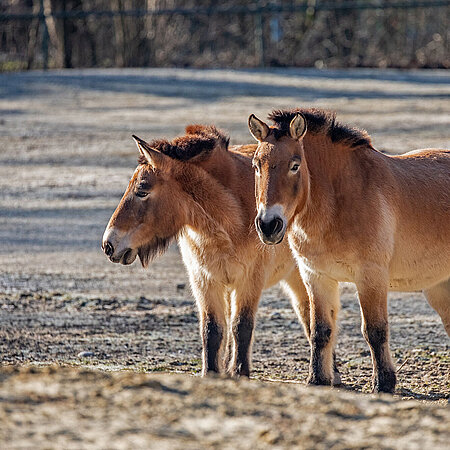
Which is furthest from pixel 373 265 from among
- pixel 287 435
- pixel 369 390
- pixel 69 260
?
pixel 69 260

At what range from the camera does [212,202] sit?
6562 mm

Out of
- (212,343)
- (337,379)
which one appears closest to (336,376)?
(337,379)

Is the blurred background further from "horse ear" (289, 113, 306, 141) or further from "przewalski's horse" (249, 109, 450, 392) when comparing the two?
"horse ear" (289, 113, 306, 141)

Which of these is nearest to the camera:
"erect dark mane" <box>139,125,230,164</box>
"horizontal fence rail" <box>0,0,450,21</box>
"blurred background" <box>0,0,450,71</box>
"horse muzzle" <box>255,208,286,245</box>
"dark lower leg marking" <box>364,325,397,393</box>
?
"horse muzzle" <box>255,208,286,245</box>

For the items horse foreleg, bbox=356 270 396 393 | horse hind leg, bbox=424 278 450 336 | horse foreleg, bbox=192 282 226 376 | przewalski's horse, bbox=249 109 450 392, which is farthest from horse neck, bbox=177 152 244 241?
horse hind leg, bbox=424 278 450 336

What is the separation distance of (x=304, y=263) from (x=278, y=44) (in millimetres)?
18696

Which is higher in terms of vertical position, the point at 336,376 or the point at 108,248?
the point at 108,248

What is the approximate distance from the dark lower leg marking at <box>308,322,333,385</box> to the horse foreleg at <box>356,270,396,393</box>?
1.05 feet

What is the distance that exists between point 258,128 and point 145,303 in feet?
10.9

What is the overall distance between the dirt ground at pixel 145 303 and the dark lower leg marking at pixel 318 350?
26 cm

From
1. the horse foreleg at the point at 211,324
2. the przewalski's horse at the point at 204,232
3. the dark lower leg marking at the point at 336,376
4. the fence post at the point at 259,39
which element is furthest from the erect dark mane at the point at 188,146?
the fence post at the point at 259,39

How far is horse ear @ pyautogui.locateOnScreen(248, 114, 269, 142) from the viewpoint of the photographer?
6.01 meters

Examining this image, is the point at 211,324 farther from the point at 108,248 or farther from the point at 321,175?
the point at 321,175

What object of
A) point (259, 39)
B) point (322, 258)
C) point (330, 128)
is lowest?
point (322, 258)
